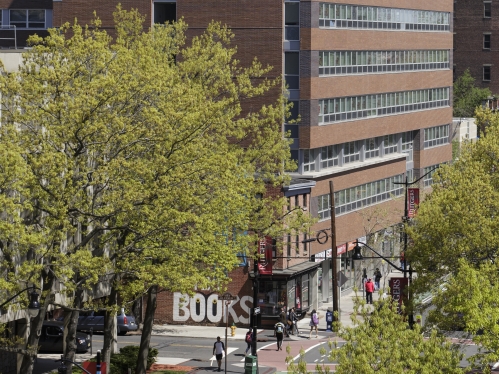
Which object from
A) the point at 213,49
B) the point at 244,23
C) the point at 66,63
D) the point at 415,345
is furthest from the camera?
the point at 244,23

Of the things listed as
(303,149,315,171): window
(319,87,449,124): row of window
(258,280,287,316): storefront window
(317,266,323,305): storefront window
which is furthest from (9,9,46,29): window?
(258,280,287,316): storefront window

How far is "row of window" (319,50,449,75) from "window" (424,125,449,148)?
16.9 ft

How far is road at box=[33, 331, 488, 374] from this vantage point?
55.6 metres

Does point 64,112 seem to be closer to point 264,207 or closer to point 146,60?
point 146,60

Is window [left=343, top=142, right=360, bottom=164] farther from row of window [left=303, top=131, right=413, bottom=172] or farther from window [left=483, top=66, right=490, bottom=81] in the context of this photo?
window [left=483, top=66, right=490, bottom=81]

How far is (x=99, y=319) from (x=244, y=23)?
813 inches

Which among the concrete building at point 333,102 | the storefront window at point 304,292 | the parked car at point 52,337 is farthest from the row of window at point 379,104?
the parked car at point 52,337

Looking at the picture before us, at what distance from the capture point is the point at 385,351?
28.1 metres

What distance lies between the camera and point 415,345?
1180 inches

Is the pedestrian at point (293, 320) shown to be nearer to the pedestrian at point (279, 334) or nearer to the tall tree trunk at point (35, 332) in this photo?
the pedestrian at point (279, 334)

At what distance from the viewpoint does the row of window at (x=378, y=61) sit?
260 feet

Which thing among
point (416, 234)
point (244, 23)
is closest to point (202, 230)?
point (416, 234)

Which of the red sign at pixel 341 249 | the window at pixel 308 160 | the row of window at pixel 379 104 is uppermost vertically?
Result: the row of window at pixel 379 104

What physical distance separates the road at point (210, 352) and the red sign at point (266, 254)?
3.47 meters
